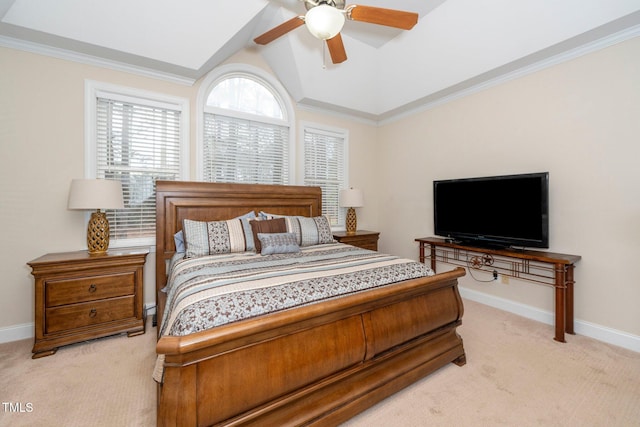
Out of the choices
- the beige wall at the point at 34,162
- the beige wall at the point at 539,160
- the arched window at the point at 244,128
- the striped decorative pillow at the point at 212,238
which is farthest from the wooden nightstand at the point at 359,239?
the beige wall at the point at 34,162

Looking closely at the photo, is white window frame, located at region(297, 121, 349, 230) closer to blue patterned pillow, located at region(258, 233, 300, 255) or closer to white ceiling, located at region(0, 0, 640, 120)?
white ceiling, located at region(0, 0, 640, 120)

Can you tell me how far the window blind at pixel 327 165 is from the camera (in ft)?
13.9

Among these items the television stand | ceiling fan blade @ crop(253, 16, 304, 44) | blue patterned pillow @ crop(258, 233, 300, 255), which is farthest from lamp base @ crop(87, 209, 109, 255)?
the television stand

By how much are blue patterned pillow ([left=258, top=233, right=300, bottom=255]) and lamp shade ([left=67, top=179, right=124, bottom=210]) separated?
1.42 meters

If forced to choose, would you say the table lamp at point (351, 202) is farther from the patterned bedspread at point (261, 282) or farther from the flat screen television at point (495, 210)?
the patterned bedspread at point (261, 282)

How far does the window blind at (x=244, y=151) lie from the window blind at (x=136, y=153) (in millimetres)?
387

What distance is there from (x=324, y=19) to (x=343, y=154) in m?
2.68

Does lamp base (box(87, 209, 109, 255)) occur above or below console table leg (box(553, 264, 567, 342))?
above

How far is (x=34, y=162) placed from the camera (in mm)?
2529

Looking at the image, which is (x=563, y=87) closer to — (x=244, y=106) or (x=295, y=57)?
(x=295, y=57)

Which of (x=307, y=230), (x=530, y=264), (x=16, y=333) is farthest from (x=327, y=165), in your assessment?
(x=16, y=333)

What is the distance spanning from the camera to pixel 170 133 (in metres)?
3.15

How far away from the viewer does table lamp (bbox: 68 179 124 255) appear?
2412 millimetres

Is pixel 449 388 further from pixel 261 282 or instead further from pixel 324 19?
pixel 324 19
